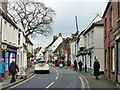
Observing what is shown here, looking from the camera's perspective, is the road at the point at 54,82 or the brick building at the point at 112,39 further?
the road at the point at 54,82

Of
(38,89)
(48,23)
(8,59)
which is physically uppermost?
(48,23)

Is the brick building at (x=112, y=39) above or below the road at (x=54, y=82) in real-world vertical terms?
above

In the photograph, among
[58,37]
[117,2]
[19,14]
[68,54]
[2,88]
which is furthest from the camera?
[58,37]

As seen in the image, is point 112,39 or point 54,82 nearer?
point 112,39

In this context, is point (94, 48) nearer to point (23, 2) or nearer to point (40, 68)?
point (40, 68)

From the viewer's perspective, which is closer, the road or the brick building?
the brick building

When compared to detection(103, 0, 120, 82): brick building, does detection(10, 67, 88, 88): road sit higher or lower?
lower

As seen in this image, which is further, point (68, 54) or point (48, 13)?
point (68, 54)

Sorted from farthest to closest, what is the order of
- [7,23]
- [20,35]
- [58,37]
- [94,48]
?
[58,37], [20,35], [94,48], [7,23]

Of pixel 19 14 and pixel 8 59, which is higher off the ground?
pixel 19 14

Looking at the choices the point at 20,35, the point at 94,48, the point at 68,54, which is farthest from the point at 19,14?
the point at 68,54

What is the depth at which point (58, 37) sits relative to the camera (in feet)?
342

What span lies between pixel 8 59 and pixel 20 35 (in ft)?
27.6

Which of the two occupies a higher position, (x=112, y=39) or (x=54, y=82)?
(x=112, y=39)
